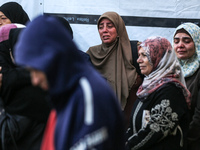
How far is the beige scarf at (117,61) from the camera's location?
10.9 feet

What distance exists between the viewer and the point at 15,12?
3623 mm

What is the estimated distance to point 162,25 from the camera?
13.1 feet

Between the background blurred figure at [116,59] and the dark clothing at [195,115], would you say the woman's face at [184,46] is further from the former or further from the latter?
the background blurred figure at [116,59]

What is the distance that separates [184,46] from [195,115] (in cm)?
78

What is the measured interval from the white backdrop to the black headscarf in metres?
0.15

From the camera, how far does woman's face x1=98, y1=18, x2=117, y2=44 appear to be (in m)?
3.54

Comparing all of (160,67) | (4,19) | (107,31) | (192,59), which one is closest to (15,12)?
(4,19)

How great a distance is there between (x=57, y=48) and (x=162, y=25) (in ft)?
9.63

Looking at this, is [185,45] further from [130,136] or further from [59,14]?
[59,14]

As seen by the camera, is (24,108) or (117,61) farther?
(117,61)

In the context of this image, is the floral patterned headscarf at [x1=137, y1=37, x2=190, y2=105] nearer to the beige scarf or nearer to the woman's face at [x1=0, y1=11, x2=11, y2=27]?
the beige scarf

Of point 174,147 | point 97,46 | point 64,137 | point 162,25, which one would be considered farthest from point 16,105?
point 162,25

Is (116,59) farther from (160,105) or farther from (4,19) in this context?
(4,19)

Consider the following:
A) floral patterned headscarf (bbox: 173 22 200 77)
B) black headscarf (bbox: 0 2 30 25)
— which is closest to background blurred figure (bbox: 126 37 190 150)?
floral patterned headscarf (bbox: 173 22 200 77)
